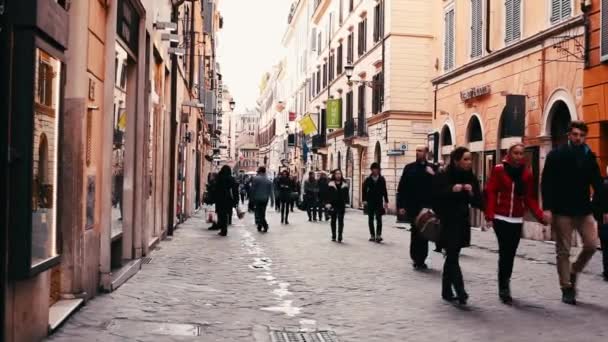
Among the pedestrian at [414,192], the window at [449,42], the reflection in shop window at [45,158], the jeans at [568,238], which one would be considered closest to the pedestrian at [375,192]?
the pedestrian at [414,192]

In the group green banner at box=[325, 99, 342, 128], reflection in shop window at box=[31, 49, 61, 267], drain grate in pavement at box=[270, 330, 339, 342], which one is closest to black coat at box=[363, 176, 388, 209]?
drain grate in pavement at box=[270, 330, 339, 342]

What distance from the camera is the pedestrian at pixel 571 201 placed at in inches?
349

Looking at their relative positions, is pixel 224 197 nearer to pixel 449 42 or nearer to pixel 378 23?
pixel 449 42

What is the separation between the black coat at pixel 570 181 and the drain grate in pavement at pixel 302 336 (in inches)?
129

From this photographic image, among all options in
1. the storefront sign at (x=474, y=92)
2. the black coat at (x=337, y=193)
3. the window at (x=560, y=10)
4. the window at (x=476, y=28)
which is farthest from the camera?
the window at (x=476, y=28)

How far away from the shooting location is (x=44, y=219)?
5.98 metres

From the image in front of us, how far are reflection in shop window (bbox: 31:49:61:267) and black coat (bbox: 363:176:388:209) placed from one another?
11.2m

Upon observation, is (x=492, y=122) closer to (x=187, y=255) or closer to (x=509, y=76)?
(x=509, y=76)

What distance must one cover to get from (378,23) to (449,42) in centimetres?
1150

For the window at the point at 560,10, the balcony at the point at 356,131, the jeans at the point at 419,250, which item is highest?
the window at the point at 560,10

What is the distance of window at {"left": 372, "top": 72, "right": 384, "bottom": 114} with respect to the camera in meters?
38.2

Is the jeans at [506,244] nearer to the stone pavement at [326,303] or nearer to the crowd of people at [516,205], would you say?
the crowd of people at [516,205]

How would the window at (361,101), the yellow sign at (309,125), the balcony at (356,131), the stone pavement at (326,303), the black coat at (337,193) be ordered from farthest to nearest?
the yellow sign at (309,125), the window at (361,101), the balcony at (356,131), the black coat at (337,193), the stone pavement at (326,303)

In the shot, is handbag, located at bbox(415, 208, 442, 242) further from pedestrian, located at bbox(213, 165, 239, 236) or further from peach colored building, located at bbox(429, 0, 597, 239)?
pedestrian, located at bbox(213, 165, 239, 236)
